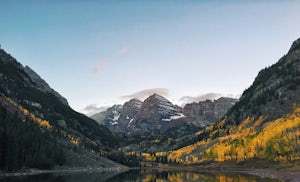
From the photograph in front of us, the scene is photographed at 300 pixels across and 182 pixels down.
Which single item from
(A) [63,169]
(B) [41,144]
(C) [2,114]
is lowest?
(A) [63,169]

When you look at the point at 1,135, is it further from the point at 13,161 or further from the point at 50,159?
the point at 50,159

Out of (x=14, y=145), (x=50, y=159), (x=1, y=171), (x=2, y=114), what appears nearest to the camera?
(x=1, y=171)

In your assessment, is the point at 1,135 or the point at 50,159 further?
the point at 50,159

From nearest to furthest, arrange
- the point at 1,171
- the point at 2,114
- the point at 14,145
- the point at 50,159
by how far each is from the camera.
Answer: the point at 1,171, the point at 14,145, the point at 2,114, the point at 50,159

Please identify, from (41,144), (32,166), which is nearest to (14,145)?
(32,166)

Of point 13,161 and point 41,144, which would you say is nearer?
point 13,161

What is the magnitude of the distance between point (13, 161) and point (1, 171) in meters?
7.92

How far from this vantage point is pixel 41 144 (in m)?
194

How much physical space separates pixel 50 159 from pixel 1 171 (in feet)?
192

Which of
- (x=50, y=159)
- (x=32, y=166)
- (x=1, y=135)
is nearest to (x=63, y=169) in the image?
(x=50, y=159)

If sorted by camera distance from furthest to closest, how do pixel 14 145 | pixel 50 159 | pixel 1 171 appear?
1. pixel 50 159
2. pixel 14 145
3. pixel 1 171

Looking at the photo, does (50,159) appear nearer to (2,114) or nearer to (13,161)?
Result: (2,114)

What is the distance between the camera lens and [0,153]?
446 ft

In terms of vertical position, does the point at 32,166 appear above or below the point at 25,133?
below
